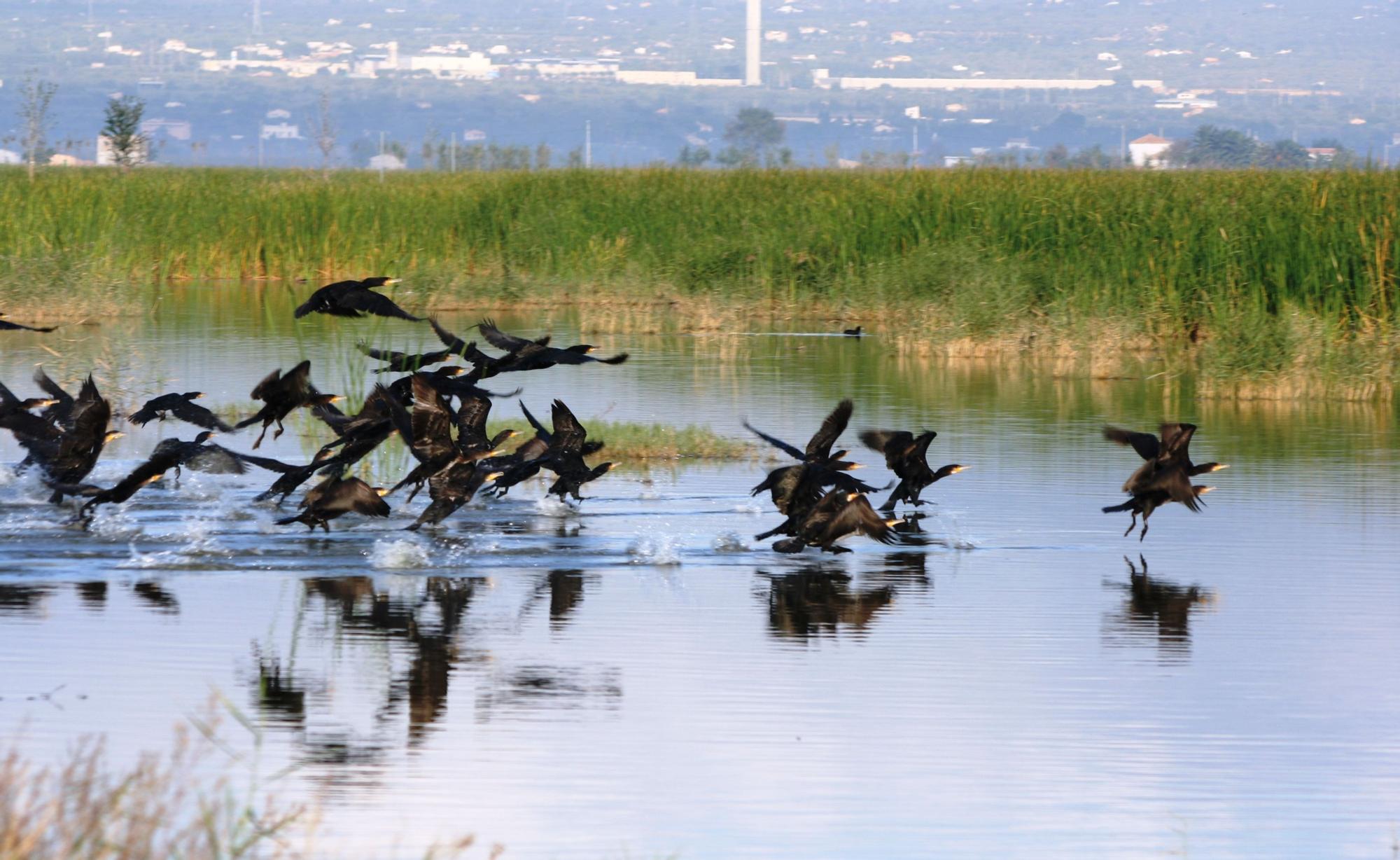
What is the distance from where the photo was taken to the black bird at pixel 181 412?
39.9ft

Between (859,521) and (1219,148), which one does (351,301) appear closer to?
(859,521)

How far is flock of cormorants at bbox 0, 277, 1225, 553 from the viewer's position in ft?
34.8

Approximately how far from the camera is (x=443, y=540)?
36.9ft

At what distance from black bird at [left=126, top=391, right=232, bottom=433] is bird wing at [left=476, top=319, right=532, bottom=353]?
1483 mm

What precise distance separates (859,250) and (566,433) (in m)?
15.6

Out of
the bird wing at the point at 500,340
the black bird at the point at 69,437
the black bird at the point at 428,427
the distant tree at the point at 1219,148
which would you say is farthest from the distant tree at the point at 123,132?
the distant tree at the point at 1219,148

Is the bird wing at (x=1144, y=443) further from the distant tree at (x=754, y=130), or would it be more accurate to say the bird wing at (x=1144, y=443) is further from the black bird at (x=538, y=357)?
the distant tree at (x=754, y=130)

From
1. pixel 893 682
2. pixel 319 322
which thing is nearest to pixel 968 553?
pixel 893 682

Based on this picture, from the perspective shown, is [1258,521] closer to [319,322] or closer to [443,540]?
[443,540]

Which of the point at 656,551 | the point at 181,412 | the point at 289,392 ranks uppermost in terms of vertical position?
the point at 289,392

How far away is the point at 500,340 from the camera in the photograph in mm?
12453

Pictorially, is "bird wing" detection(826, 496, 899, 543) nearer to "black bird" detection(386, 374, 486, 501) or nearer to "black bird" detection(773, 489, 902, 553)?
"black bird" detection(773, 489, 902, 553)

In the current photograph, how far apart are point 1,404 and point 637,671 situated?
506 cm

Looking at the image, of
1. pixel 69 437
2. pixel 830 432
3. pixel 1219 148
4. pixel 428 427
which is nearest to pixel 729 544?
pixel 830 432
